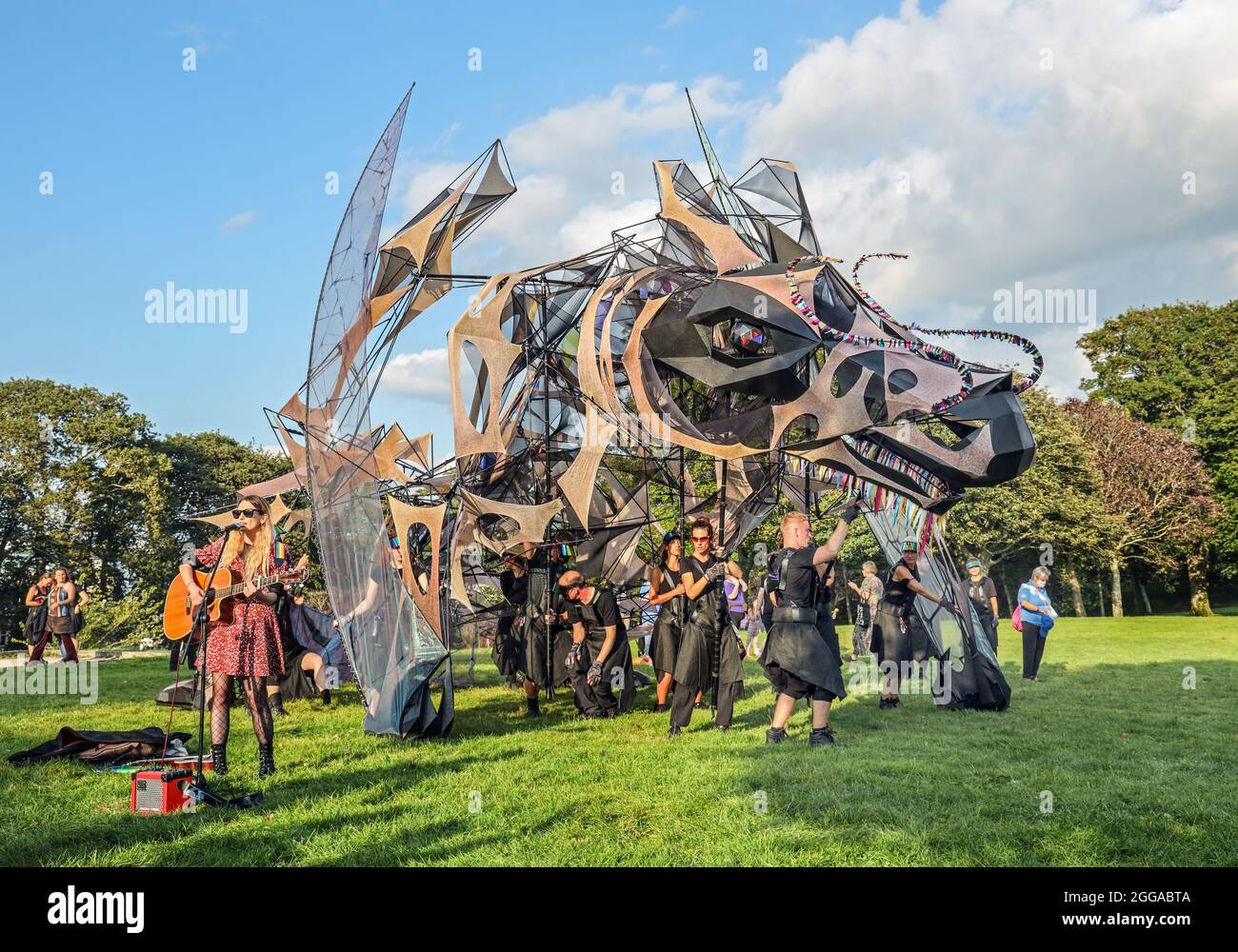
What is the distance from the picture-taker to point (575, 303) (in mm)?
12500

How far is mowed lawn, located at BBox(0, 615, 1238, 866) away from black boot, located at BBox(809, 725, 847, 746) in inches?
7.8

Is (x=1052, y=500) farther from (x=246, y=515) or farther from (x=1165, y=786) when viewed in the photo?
(x=246, y=515)

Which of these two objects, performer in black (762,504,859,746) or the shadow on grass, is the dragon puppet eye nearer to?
performer in black (762,504,859,746)

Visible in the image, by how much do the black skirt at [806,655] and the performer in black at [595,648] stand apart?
314cm

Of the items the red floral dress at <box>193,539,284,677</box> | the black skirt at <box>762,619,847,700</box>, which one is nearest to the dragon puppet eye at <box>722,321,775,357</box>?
the black skirt at <box>762,619,847,700</box>

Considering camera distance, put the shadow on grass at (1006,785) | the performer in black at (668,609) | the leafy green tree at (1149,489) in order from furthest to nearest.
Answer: the leafy green tree at (1149,489) → the performer in black at (668,609) → the shadow on grass at (1006,785)

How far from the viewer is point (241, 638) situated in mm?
7418

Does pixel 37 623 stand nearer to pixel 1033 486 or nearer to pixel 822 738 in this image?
pixel 822 738

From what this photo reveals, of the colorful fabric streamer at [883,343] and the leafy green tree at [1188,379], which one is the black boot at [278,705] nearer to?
the colorful fabric streamer at [883,343]

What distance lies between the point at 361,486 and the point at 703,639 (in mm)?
3925

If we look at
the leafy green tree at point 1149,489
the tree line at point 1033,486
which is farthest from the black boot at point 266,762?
the leafy green tree at point 1149,489

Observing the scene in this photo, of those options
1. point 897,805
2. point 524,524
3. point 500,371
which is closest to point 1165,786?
point 897,805

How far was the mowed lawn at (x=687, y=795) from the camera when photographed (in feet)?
18.0
